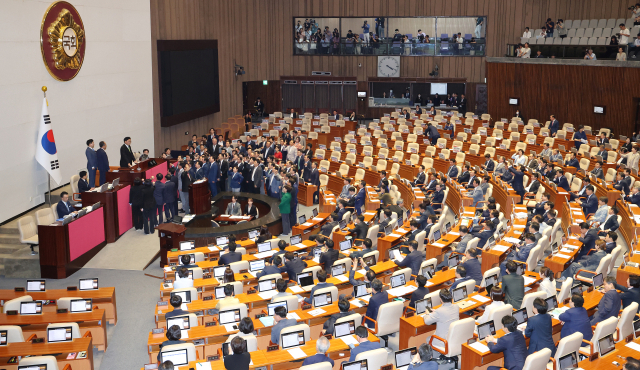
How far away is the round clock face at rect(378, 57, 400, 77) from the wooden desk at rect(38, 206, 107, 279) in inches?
867

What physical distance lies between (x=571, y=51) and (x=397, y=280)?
1902 cm

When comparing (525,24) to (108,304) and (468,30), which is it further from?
(108,304)

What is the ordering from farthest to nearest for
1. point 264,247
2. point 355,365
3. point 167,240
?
point 167,240, point 264,247, point 355,365

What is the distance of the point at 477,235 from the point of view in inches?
519

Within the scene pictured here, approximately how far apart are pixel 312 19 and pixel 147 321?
83.6ft

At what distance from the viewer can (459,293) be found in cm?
1002

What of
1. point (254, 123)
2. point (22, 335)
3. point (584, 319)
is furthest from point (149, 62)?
point (584, 319)

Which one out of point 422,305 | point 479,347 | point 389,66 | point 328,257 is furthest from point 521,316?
point 389,66

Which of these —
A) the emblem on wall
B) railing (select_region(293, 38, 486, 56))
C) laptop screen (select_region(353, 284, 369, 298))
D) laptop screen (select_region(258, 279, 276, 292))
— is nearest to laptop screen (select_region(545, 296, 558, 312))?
laptop screen (select_region(353, 284, 369, 298))

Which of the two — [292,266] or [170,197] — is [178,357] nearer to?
[292,266]

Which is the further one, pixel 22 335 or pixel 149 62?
pixel 149 62

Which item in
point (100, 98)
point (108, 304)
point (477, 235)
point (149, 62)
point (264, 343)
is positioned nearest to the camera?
point (264, 343)

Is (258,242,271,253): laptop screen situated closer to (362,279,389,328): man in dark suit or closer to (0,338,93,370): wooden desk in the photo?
(362,279,389,328): man in dark suit

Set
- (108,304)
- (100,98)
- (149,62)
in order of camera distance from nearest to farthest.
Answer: (108,304) → (100,98) → (149,62)
